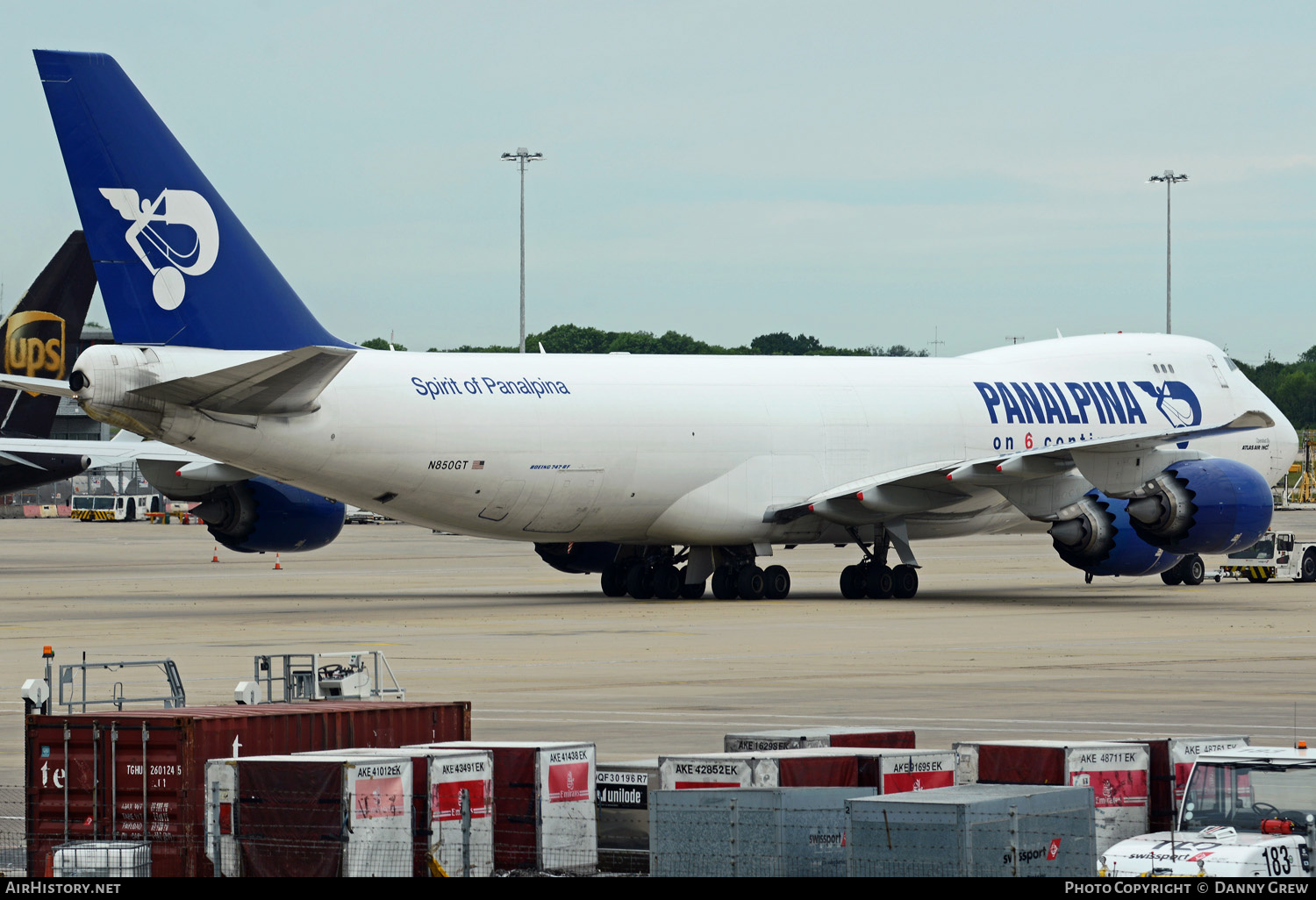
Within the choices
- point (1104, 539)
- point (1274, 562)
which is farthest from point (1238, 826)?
point (1274, 562)

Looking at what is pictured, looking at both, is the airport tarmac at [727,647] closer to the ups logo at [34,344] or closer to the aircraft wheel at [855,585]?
the aircraft wheel at [855,585]

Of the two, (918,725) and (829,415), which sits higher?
(829,415)

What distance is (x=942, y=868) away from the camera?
1045 centimetres

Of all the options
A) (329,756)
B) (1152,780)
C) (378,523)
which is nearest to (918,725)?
(1152,780)

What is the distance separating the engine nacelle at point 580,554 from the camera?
44375 millimetres

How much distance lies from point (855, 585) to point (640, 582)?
4801 mm

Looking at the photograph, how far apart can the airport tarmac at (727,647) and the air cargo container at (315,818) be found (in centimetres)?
498

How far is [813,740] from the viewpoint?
14227 millimetres

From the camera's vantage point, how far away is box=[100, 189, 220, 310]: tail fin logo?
3244 cm

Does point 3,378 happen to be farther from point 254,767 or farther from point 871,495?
point 254,767

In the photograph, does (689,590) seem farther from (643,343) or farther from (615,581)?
(643,343)

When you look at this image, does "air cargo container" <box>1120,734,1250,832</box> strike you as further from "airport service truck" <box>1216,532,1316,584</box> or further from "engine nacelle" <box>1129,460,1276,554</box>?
"airport service truck" <box>1216,532,1316,584</box>
